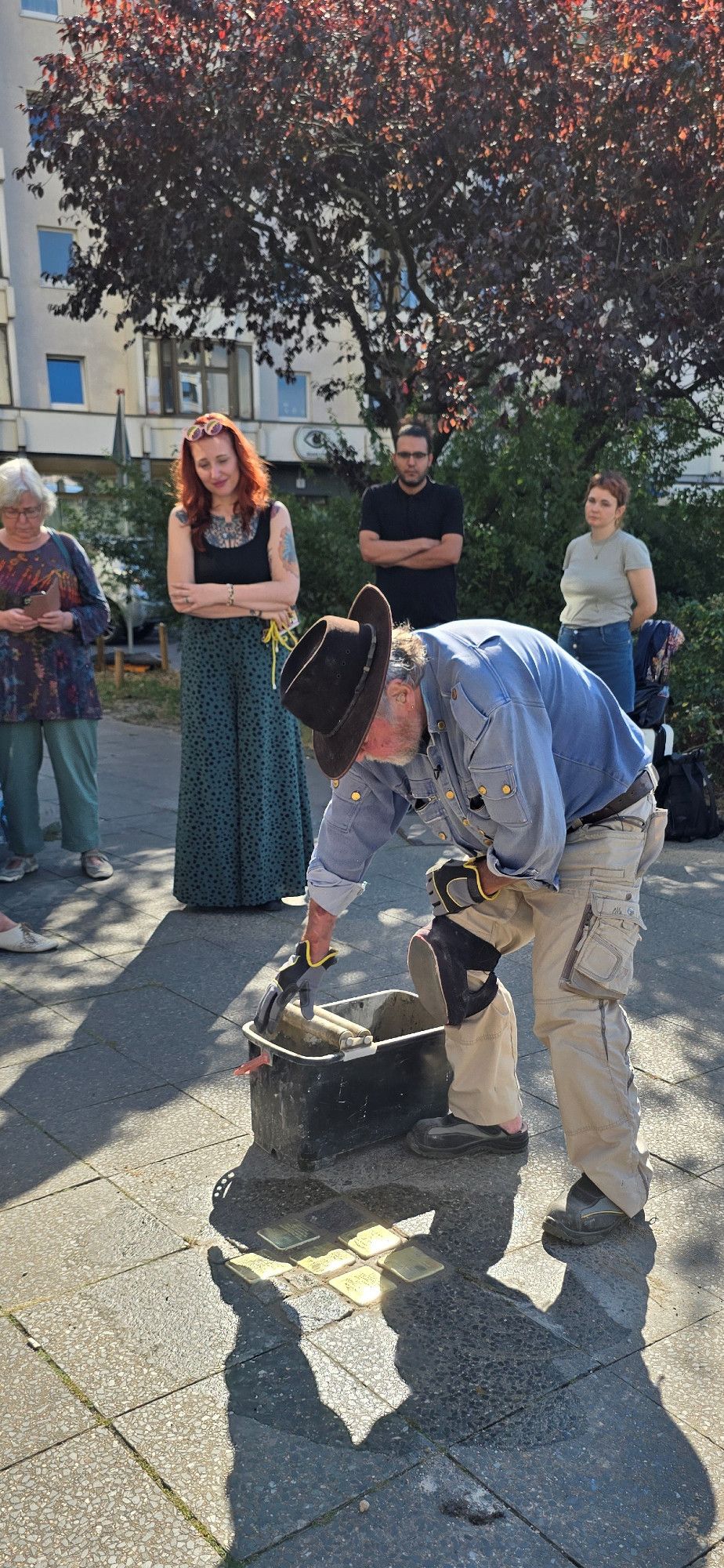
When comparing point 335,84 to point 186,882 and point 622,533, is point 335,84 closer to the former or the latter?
point 622,533

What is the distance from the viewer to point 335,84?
955 cm

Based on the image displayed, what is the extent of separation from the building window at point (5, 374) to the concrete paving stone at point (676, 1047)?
27528mm

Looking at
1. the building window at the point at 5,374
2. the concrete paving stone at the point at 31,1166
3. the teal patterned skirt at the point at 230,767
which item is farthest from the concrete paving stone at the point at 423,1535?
the building window at the point at 5,374

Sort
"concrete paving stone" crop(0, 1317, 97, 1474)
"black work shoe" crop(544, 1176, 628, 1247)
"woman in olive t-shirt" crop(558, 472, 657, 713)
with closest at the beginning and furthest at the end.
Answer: "concrete paving stone" crop(0, 1317, 97, 1474) < "black work shoe" crop(544, 1176, 628, 1247) < "woman in olive t-shirt" crop(558, 472, 657, 713)

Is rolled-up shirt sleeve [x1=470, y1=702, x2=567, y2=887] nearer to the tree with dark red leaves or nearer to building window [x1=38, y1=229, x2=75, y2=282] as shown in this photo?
the tree with dark red leaves

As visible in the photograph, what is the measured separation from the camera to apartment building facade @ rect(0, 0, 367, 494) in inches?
1063

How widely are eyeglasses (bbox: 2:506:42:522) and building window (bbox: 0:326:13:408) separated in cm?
2494

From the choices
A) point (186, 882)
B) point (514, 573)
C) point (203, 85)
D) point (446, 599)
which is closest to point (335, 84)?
point (203, 85)

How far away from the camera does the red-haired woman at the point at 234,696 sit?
509 centimetres

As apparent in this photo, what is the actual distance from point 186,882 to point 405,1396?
3.14m

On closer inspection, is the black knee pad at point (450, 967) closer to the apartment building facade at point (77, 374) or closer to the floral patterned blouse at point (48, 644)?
the floral patterned blouse at point (48, 644)

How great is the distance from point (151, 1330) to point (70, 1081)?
1.26 meters

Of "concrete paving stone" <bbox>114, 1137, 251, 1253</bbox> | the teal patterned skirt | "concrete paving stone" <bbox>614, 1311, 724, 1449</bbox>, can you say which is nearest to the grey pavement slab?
the teal patterned skirt

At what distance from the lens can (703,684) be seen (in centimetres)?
759
